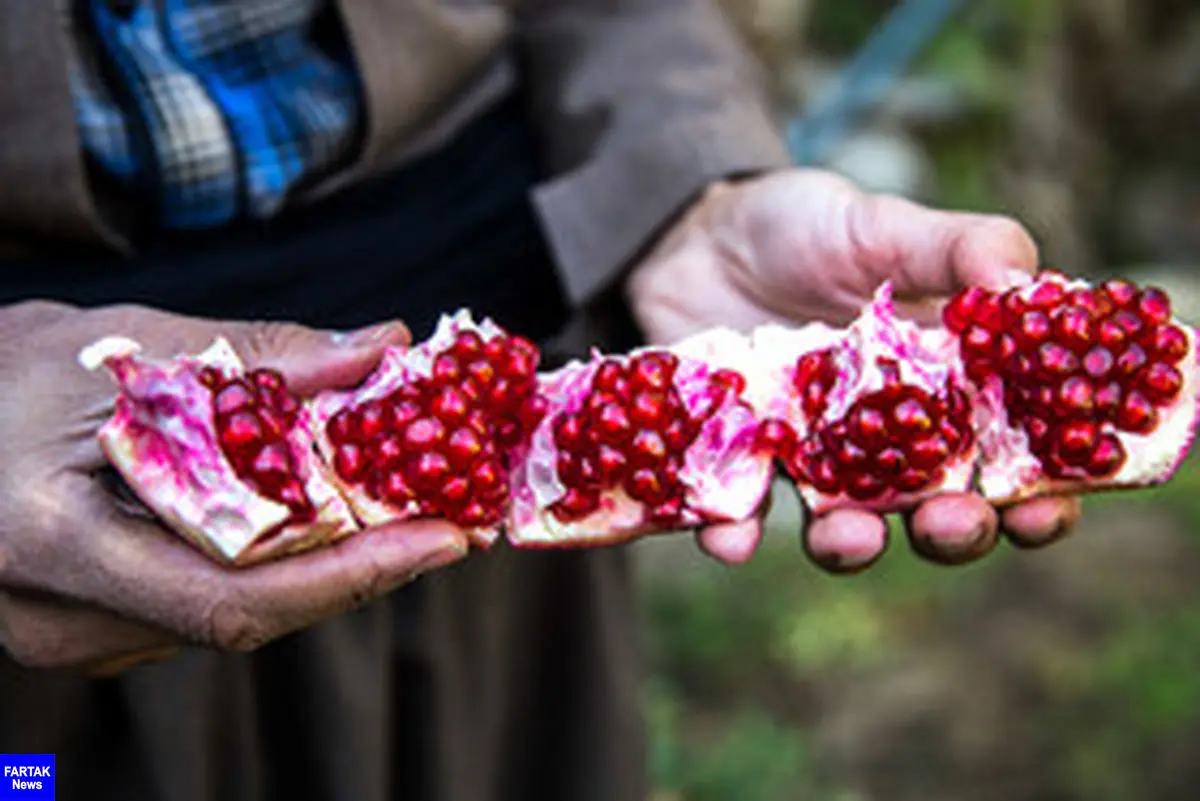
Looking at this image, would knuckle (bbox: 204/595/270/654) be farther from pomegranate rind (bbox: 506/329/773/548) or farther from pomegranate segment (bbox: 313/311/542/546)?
pomegranate rind (bbox: 506/329/773/548)

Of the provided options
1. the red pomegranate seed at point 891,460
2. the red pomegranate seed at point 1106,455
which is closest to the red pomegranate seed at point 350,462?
the red pomegranate seed at point 891,460

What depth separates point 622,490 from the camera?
51.7 inches

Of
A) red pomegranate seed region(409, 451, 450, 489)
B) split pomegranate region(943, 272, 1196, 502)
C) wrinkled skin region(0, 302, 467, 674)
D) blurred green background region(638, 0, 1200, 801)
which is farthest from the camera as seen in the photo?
blurred green background region(638, 0, 1200, 801)

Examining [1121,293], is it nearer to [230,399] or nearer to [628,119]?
[628,119]

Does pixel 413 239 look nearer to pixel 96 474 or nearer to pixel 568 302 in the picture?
pixel 568 302

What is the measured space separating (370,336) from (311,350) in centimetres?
5

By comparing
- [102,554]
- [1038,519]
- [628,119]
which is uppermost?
[628,119]

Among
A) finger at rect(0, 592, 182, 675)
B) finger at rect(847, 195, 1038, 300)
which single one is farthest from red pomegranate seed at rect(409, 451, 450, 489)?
finger at rect(847, 195, 1038, 300)

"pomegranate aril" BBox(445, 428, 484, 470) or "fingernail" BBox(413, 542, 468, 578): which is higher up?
"pomegranate aril" BBox(445, 428, 484, 470)

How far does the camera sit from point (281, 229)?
4.63 feet

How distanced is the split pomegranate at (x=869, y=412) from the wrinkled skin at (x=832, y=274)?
3 cm

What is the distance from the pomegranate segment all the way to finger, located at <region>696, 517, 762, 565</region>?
21 cm

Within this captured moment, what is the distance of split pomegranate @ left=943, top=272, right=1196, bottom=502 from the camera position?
129 centimetres

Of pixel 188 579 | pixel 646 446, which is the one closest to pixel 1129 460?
pixel 646 446
